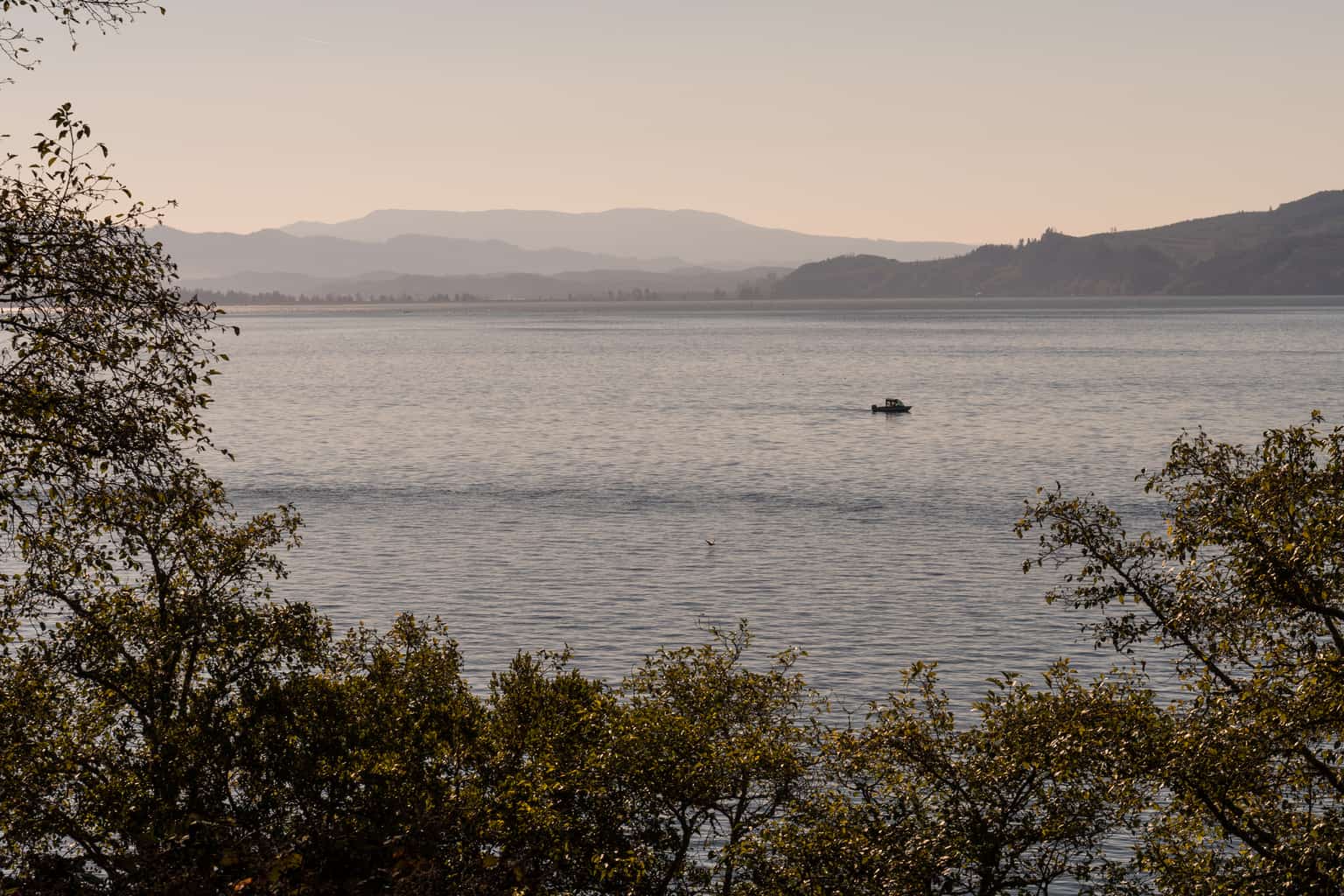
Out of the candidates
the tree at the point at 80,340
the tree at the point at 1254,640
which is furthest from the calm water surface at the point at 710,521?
the tree at the point at 80,340

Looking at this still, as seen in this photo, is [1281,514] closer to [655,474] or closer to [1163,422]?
[655,474]

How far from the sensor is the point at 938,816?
3183cm

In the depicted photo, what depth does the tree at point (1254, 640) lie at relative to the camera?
22984 mm

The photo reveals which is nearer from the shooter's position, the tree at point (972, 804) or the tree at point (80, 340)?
the tree at point (80, 340)

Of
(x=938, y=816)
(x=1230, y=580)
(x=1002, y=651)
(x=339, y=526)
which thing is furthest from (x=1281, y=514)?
(x=339, y=526)

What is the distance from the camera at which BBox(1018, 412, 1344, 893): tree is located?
75.4 ft

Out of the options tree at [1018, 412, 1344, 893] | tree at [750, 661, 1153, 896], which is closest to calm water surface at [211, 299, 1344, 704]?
tree at [750, 661, 1153, 896]

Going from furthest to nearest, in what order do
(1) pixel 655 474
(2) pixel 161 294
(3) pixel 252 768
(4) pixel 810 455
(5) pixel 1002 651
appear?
(4) pixel 810 455 < (1) pixel 655 474 < (5) pixel 1002 651 < (3) pixel 252 768 < (2) pixel 161 294

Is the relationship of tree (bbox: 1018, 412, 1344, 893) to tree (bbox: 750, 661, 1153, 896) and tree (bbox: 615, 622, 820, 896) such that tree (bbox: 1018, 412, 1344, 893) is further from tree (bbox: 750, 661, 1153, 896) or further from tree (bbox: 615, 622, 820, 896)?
tree (bbox: 615, 622, 820, 896)

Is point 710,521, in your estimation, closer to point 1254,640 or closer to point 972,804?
point 972,804

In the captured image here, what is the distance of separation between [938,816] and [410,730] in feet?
44.4

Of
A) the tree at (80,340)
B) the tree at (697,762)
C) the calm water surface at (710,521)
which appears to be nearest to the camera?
the tree at (80,340)

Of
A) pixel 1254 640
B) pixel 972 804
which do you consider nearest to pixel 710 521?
pixel 972 804

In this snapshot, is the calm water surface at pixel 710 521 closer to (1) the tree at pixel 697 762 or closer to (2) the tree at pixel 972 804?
(1) the tree at pixel 697 762
